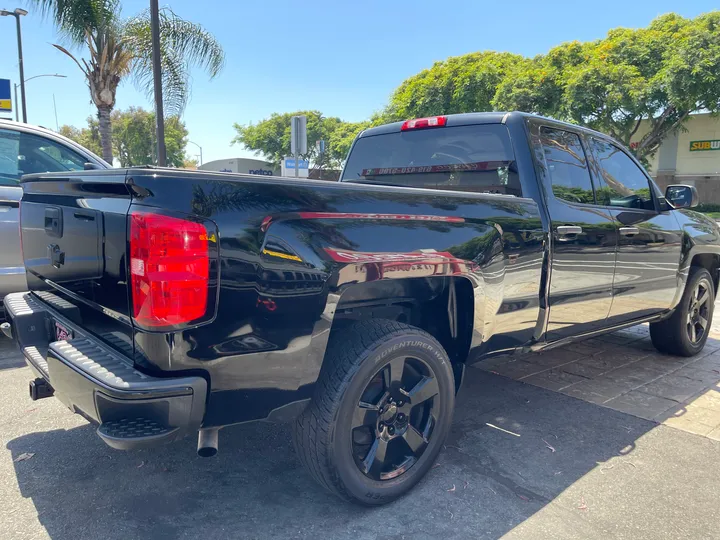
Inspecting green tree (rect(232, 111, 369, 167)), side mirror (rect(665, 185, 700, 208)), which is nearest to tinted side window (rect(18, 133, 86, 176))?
side mirror (rect(665, 185, 700, 208))

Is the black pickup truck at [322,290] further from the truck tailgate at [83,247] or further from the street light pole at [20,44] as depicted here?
the street light pole at [20,44]

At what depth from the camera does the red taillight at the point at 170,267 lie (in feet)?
5.98

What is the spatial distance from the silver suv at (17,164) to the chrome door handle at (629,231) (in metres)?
4.13

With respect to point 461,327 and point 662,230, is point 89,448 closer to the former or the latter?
point 461,327

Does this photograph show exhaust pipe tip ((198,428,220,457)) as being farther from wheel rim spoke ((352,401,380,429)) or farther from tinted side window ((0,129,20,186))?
tinted side window ((0,129,20,186))

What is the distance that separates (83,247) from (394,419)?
5.13 feet

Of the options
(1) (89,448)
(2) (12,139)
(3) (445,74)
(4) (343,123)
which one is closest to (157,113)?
(2) (12,139)

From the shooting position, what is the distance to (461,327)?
290 cm

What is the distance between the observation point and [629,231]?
3854 millimetres

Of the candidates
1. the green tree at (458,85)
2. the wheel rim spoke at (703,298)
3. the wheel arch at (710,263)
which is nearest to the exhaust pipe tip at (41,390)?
the wheel arch at (710,263)

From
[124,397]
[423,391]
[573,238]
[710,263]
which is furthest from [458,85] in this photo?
[124,397]

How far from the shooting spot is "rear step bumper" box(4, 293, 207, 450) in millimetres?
1835

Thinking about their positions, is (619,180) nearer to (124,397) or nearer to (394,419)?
(394,419)

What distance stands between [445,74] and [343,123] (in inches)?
849
